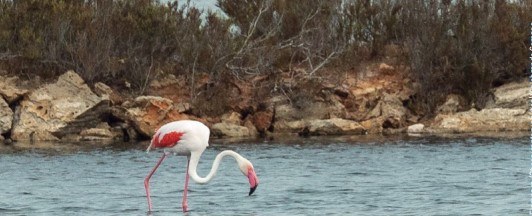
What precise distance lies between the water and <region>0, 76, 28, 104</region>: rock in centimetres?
269

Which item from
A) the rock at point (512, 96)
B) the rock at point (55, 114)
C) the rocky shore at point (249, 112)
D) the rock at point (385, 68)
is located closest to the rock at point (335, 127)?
the rocky shore at point (249, 112)

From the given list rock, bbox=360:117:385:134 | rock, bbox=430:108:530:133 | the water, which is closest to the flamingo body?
the water

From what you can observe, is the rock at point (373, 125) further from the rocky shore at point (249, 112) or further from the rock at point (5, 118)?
the rock at point (5, 118)

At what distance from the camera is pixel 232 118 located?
2705 cm

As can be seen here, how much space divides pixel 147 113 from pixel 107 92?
1.64 m

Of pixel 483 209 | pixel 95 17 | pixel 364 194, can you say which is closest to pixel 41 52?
pixel 95 17

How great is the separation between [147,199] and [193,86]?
13022mm

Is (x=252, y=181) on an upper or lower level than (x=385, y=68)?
lower

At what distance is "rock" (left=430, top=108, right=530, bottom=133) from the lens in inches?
1033

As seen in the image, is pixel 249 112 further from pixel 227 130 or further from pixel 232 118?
pixel 227 130

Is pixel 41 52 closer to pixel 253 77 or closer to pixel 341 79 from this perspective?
pixel 253 77

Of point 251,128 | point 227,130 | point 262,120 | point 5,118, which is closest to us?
point 5,118

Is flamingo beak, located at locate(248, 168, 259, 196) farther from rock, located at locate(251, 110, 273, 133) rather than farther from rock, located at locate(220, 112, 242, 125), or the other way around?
rock, located at locate(251, 110, 273, 133)

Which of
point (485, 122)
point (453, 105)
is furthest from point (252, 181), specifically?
point (453, 105)
